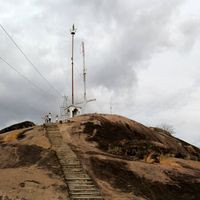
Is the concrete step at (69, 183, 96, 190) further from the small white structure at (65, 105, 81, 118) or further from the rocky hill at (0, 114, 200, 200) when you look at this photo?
the small white structure at (65, 105, 81, 118)

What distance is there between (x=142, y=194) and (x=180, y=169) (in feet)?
18.7

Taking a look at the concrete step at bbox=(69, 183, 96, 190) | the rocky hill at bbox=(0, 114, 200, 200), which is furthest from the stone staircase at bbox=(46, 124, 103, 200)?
the rocky hill at bbox=(0, 114, 200, 200)

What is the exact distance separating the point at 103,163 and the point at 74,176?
6.45 ft

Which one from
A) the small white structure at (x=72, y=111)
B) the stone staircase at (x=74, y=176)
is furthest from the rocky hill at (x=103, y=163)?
the small white structure at (x=72, y=111)

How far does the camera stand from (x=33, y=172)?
19.1 metres

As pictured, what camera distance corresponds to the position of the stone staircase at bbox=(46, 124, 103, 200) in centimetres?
1822

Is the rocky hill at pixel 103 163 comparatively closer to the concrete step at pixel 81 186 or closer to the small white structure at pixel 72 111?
the concrete step at pixel 81 186

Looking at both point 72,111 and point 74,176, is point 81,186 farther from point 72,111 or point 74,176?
point 72,111

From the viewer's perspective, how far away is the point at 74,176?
20.0 metres

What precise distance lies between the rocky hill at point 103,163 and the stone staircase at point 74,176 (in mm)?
239

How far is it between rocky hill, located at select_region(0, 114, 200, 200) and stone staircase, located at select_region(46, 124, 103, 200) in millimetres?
239

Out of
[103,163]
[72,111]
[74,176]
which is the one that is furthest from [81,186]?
[72,111]

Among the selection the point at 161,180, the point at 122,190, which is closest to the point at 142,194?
the point at 122,190

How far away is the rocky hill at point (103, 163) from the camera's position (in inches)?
707
